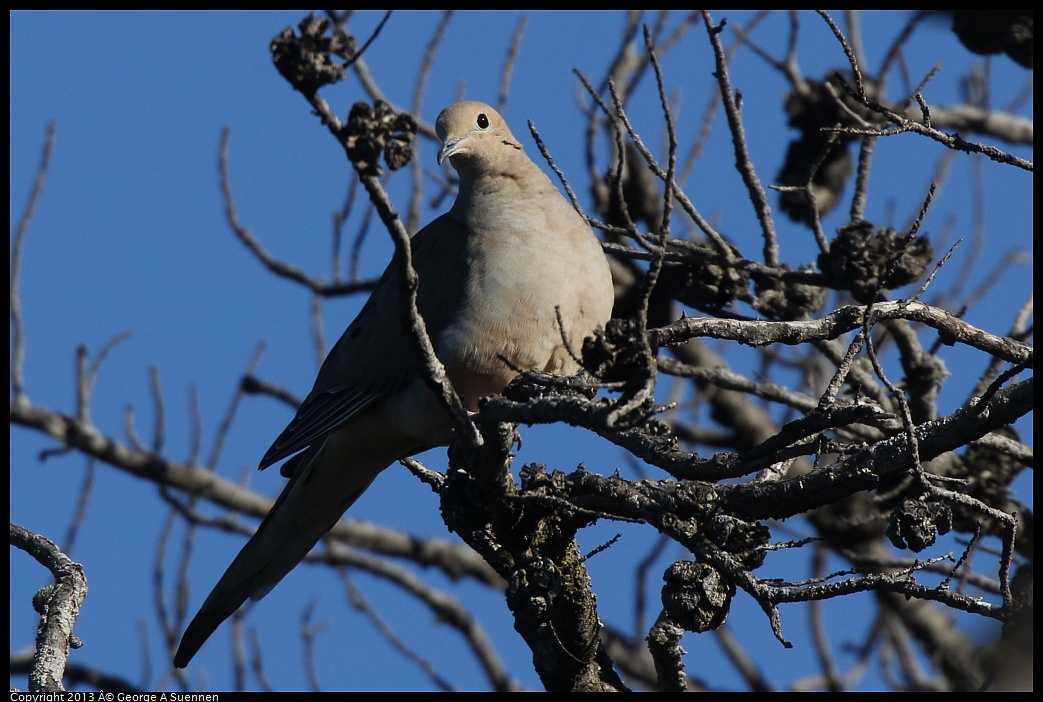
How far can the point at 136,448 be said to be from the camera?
6.41 metres

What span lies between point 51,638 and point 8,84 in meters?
2.05

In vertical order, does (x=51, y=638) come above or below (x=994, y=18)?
below

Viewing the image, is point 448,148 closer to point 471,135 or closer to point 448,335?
point 471,135

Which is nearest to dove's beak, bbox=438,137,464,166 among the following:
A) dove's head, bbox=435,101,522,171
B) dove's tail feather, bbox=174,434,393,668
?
dove's head, bbox=435,101,522,171

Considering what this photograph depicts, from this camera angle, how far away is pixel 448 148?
464 cm

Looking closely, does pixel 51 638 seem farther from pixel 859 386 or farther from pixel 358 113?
pixel 859 386

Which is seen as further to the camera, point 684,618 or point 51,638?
point 684,618

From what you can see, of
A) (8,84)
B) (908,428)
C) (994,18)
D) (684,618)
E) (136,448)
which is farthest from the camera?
(136,448)

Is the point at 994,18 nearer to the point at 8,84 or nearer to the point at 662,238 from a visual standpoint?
the point at 662,238

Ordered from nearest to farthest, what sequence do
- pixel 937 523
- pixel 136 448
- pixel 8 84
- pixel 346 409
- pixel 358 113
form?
pixel 358 113, pixel 937 523, pixel 8 84, pixel 346 409, pixel 136 448

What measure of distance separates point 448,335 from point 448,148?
849 millimetres

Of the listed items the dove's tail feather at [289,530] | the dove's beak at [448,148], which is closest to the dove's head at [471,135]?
the dove's beak at [448,148]
